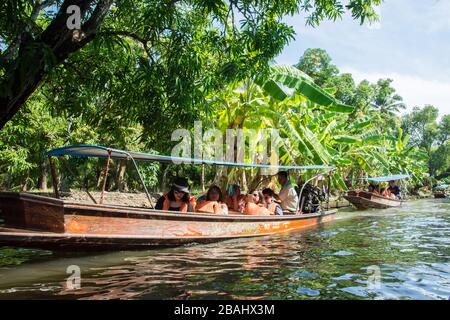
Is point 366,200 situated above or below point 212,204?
below

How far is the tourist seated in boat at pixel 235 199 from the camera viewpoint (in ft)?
32.6

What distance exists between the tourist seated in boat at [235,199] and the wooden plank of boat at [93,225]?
1.92 meters

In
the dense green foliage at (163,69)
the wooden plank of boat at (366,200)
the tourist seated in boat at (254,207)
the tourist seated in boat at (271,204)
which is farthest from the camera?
the wooden plank of boat at (366,200)

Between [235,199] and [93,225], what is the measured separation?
463 centimetres

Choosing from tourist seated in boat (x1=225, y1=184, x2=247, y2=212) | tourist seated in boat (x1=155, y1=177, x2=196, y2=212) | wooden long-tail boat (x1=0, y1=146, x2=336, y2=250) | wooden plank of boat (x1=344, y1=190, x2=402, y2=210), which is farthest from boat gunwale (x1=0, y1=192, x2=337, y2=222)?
wooden plank of boat (x1=344, y1=190, x2=402, y2=210)

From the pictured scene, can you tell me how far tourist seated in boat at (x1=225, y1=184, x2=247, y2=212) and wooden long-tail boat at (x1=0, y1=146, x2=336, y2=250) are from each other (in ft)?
5.97

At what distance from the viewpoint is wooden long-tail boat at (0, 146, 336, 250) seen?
5668 mm

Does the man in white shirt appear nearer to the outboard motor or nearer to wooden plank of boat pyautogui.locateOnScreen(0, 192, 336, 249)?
the outboard motor

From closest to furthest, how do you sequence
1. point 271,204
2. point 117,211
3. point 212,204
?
point 117,211, point 212,204, point 271,204

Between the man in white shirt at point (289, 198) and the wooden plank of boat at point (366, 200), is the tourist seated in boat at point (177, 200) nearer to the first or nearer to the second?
the man in white shirt at point (289, 198)

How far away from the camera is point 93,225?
6.08m

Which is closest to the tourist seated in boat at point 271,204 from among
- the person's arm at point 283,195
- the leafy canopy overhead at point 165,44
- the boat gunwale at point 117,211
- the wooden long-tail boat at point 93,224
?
the person's arm at point 283,195

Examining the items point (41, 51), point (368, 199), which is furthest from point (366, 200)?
point (41, 51)

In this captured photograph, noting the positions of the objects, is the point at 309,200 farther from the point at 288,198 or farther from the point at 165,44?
the point at 165,44
